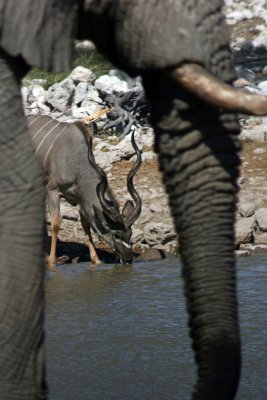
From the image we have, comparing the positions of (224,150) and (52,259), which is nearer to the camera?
(224,150)

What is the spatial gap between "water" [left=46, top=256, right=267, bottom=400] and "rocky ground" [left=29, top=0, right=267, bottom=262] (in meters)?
0.86

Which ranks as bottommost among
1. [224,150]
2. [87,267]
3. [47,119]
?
[87,267]

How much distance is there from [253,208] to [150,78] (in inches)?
343

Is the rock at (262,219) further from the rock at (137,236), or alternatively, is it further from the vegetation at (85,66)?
the vegetation at (85,66)

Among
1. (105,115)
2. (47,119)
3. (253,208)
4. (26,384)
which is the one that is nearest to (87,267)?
(253,208)

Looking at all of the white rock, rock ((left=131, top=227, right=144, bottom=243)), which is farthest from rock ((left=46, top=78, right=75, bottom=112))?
rock ((left=131, top=227, right=144, bottom=243))

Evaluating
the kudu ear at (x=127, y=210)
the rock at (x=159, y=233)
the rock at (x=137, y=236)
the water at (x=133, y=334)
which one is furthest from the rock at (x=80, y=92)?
the water at (x=133, y=334)

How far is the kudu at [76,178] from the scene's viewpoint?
46.3 ft

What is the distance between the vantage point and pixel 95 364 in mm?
7848

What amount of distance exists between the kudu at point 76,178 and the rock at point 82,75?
2155 millimetres

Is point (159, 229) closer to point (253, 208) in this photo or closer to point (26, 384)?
point (253, 208)

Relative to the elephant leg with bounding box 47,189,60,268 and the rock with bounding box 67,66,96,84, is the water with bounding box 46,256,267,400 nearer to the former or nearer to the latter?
the elephant leg with bounding box 47,189,60,268

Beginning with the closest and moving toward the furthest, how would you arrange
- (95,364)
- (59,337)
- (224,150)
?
1. (224,150)
2. (95,364)
3. (59,337)

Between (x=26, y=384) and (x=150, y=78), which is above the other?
(x=150, y=78)
